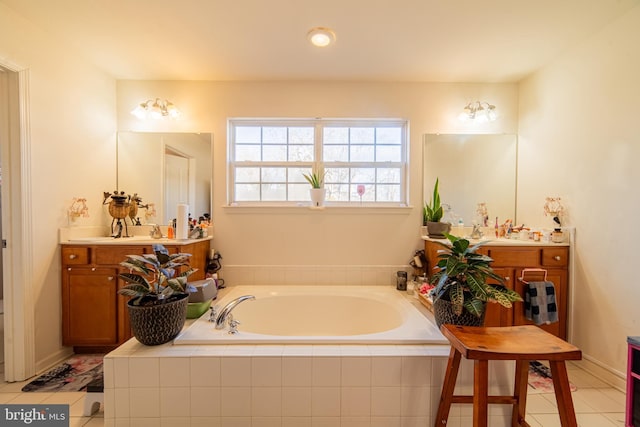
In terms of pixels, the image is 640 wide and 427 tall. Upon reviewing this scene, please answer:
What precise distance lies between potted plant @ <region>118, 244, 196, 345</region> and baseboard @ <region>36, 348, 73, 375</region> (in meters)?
1.18

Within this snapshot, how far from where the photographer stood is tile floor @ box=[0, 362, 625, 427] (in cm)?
146

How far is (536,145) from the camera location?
2.34 meters

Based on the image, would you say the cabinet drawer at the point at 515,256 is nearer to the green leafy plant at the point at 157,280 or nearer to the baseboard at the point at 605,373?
the baseboard at the point at 605,373

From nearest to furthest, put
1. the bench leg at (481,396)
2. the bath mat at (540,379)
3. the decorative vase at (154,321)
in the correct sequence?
1. the bench leg at (481,396)
2. the decorative vase at (154,321)
3. the bath mat at (540,379)

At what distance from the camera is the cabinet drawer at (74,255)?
2004 millimetres

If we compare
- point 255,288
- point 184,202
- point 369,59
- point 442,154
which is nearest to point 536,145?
point 442,154

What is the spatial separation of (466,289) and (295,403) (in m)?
1.01

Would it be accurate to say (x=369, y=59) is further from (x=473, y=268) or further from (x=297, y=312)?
(x=297, y=312)

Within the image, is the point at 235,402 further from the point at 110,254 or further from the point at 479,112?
the point at 479,112

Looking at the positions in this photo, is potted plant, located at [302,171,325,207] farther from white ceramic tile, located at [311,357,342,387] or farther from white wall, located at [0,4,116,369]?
white wall, located at [0,4,116,369]

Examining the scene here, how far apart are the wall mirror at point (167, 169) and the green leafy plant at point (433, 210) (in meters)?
2.00

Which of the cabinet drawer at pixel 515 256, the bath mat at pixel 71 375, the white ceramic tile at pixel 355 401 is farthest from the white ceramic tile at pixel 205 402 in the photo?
the cabinet drawer at pixel 515 256

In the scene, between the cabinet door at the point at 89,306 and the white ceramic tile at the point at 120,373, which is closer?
the white ceramic tile at the point at 120,373

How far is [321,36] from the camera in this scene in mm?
1818
